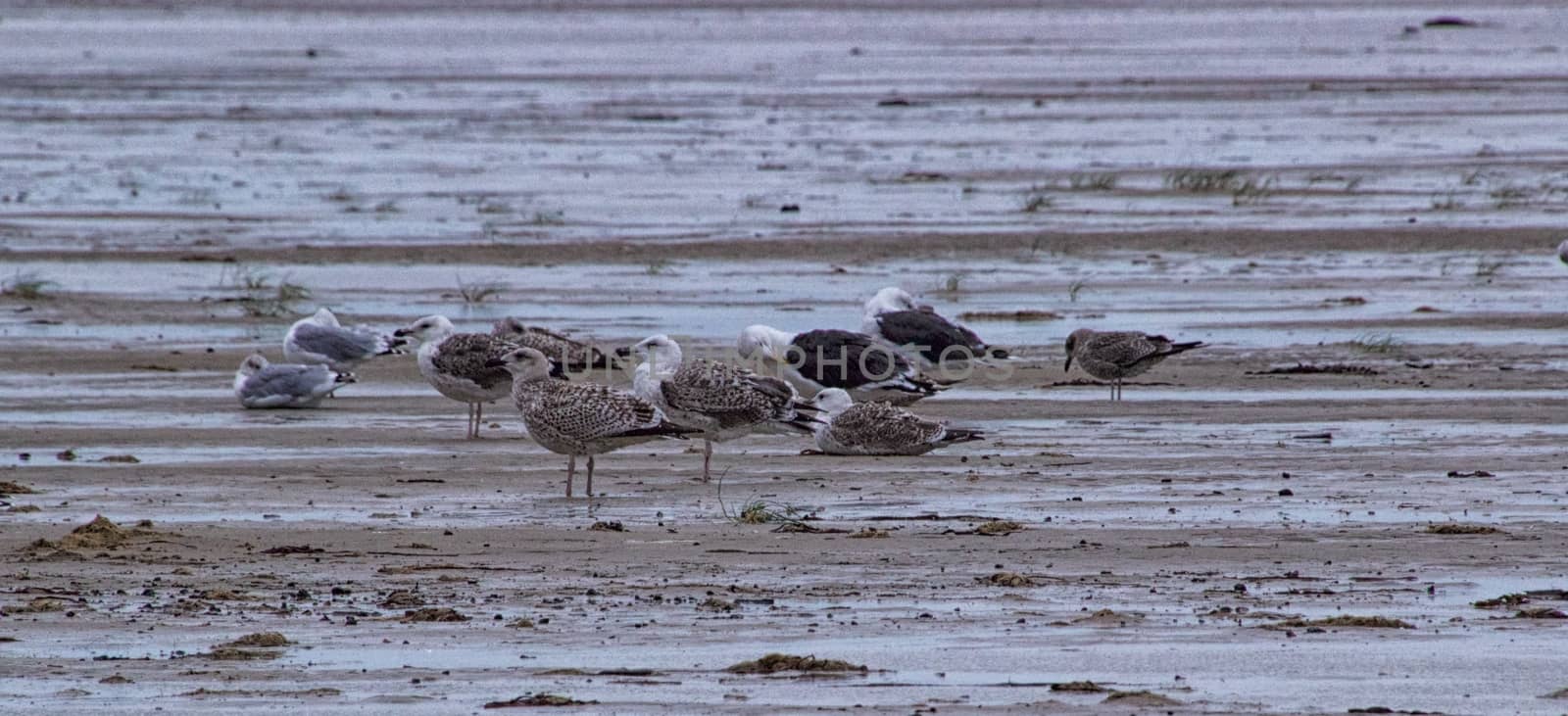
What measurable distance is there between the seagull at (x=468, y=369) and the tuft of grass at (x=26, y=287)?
600 cm

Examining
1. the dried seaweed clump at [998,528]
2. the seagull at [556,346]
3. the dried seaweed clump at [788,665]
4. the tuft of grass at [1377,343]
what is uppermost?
the tuft of grass at [1377,343]

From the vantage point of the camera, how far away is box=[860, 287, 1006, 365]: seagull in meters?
15.6

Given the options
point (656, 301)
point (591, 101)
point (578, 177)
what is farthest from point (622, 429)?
point (591, 101)

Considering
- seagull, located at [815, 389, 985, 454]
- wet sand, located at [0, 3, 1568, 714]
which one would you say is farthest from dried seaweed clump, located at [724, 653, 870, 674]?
seagull, located at [815, 389, 985, 454]

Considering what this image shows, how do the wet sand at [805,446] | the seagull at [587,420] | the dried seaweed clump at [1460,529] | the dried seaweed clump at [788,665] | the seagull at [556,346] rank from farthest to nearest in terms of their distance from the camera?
the seagull at [556,346]
the seagull at [587,420]
the dried seaweed clump at [1460,529]
the wet sand at [805,446]
the dried seaweed clump at [788,665]

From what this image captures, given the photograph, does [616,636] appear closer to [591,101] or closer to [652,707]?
[652,707]

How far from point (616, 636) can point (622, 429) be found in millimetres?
3712

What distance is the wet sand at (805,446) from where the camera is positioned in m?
7.84

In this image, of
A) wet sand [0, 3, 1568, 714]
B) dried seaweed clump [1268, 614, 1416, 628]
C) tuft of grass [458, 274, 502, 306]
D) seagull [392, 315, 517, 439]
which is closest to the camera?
wet sand [0, 3, 1568, 714]

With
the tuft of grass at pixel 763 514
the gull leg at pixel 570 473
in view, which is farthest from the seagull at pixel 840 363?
the tuft of grass at pixel 763 514

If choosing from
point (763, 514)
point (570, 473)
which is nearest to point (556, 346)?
point (570, 473)

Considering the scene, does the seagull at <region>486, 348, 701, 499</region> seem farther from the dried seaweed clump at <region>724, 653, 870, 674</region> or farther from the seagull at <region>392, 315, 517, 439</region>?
the dried seaweed clump at <region>724, 653, 870, 674</region>

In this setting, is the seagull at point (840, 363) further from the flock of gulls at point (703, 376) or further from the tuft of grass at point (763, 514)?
the tuft of grass at point (763, 514)

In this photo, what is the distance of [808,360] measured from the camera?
14938 mm
